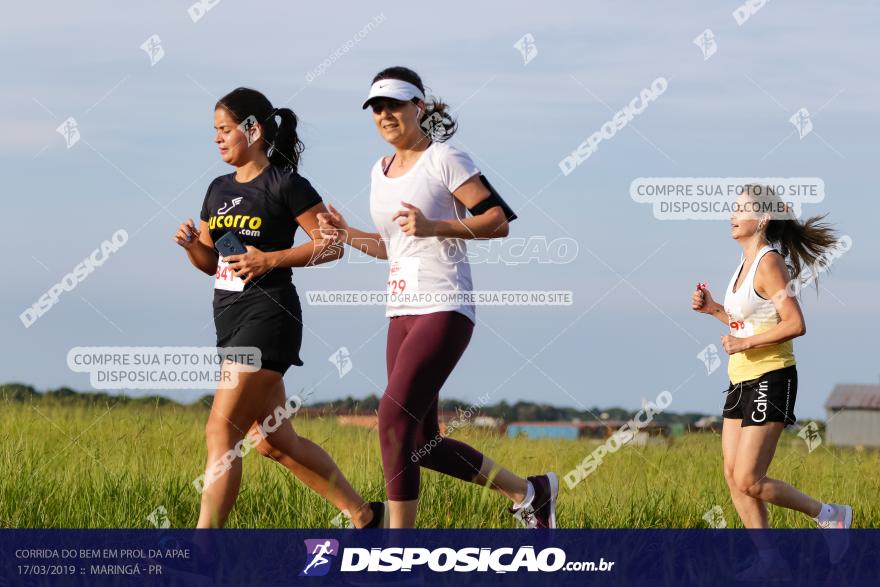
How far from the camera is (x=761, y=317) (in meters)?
5.55

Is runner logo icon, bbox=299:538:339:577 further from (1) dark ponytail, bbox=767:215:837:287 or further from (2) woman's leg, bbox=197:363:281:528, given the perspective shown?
(1) dark ponytail, bbox=767:215:837:287

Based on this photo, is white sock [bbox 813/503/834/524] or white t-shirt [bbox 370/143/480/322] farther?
white sock [bbox 813/503/834/524]

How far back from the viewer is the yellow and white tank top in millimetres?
5539

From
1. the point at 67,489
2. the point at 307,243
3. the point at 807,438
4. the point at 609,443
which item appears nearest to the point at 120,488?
the point at 67,489

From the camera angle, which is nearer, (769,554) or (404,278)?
(404,278)

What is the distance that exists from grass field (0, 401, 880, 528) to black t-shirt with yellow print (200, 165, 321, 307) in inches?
54.9

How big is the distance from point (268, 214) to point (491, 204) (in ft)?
3.38

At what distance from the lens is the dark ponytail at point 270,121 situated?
5.43m

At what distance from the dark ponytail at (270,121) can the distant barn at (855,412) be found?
17.2m

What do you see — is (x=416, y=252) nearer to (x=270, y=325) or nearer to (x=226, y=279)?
(x=270, y=325)

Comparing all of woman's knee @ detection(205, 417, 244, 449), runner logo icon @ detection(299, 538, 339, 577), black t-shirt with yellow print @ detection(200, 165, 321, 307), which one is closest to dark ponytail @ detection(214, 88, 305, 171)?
black t-shirt with yellow print @ detection(200, 165, 321, 307)

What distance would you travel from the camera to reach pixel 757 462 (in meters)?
5.52

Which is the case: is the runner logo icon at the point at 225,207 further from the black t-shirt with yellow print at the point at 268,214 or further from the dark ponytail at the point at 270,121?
the dark ponytail at the point at 270,121

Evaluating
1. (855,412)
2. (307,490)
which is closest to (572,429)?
(307,490)
